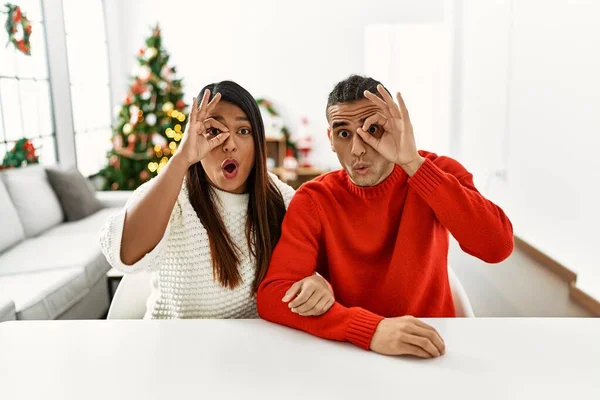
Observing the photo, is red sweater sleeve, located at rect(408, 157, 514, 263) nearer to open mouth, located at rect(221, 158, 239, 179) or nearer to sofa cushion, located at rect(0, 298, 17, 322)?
open mouth, located at rect(221, 158, 239, 179)

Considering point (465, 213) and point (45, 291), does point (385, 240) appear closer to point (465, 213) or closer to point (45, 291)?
point (465, 213)

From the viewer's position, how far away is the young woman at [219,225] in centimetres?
129

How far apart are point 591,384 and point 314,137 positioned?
519 centimetres

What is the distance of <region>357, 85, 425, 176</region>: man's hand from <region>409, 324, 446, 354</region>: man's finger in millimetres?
372

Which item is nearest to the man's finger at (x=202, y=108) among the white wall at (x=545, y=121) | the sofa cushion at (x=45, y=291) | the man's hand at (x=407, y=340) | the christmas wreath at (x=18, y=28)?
the man's hand at (x=407, y=340)

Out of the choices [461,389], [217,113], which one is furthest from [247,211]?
[461,389]

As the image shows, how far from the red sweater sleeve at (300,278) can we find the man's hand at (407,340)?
23 millimetres

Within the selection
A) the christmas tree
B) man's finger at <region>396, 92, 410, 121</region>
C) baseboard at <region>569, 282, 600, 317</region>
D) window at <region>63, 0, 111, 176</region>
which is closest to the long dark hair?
man's finger at <region>396, 92, 410, 121</region>

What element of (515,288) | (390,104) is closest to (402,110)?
(390,104)

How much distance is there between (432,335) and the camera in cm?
99

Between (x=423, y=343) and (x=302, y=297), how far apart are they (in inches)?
10.0

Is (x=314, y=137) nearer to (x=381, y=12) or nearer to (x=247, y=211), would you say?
(x=381, y=12)

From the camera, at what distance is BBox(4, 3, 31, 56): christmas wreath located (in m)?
3.73

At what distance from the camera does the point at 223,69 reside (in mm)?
5922
